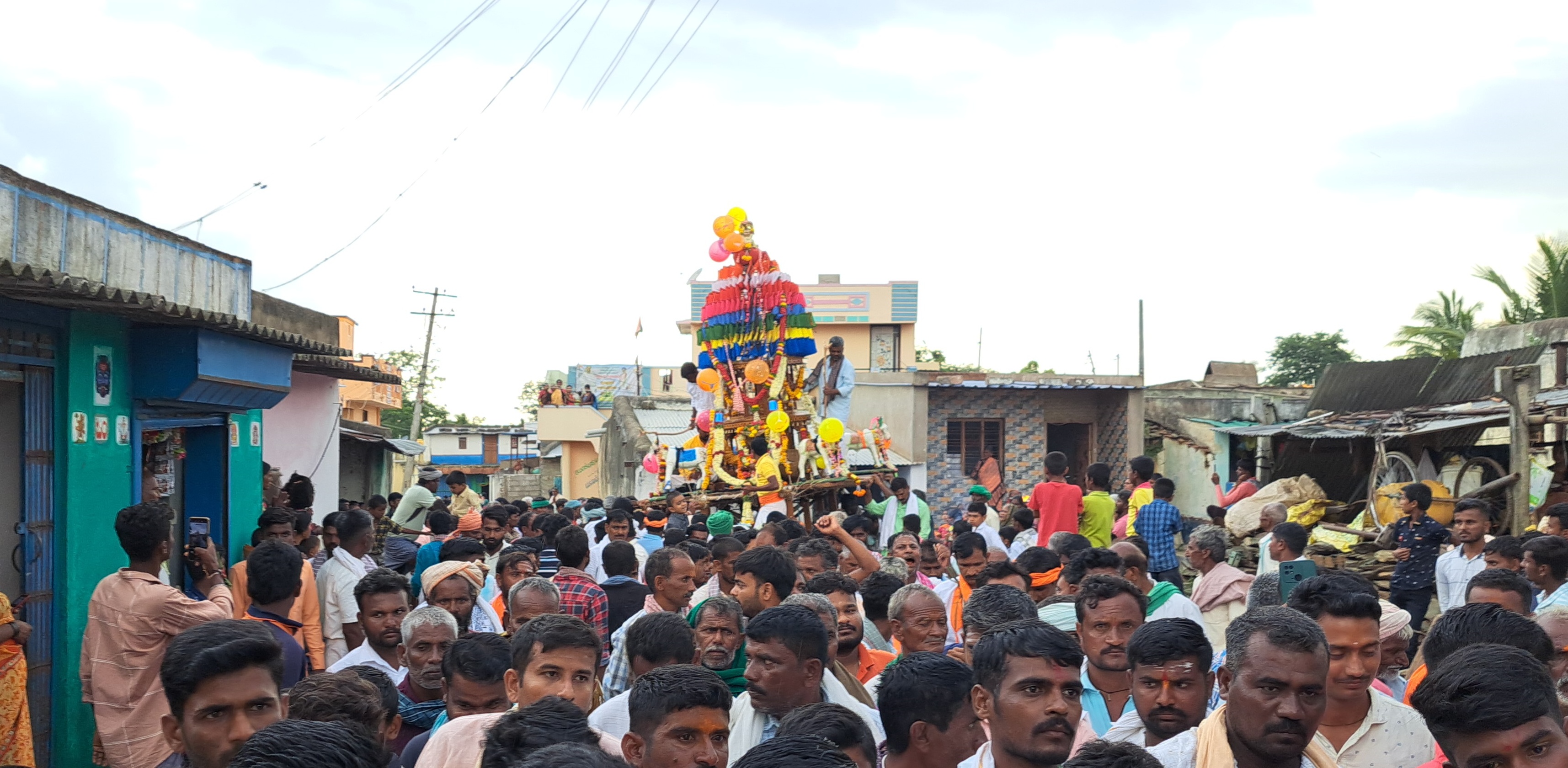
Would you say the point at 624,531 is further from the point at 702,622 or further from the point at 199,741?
the point at 199,741

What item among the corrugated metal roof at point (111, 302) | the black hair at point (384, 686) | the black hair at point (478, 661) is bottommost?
the black hair at point (384, 686)

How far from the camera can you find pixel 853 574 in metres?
8.30

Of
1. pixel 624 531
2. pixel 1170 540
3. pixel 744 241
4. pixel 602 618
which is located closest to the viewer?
pixel 602 618

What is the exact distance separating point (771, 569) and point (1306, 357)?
1763 inches

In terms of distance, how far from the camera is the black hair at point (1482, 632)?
4227 millimetres

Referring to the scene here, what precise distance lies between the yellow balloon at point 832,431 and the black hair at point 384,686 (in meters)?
Result: 12.1

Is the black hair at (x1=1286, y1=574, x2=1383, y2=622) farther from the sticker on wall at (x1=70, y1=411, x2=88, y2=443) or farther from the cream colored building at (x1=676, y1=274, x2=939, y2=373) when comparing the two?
the cream colored building at (x1=676, y1=274, x2=939, y2=373)

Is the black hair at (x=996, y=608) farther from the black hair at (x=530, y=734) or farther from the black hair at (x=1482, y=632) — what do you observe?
the black hair at (x=530, y=734)

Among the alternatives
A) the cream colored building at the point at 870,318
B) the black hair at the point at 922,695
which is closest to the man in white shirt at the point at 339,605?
the black hair at the point at 922,695

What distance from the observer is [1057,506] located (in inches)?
428

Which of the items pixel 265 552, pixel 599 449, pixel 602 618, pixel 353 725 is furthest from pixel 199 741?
pixel 599 449

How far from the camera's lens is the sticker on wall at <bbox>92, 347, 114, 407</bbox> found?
791 centimetres

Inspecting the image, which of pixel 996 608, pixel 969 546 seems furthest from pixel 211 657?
pixel 969 546

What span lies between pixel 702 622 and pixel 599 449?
31836 mm
